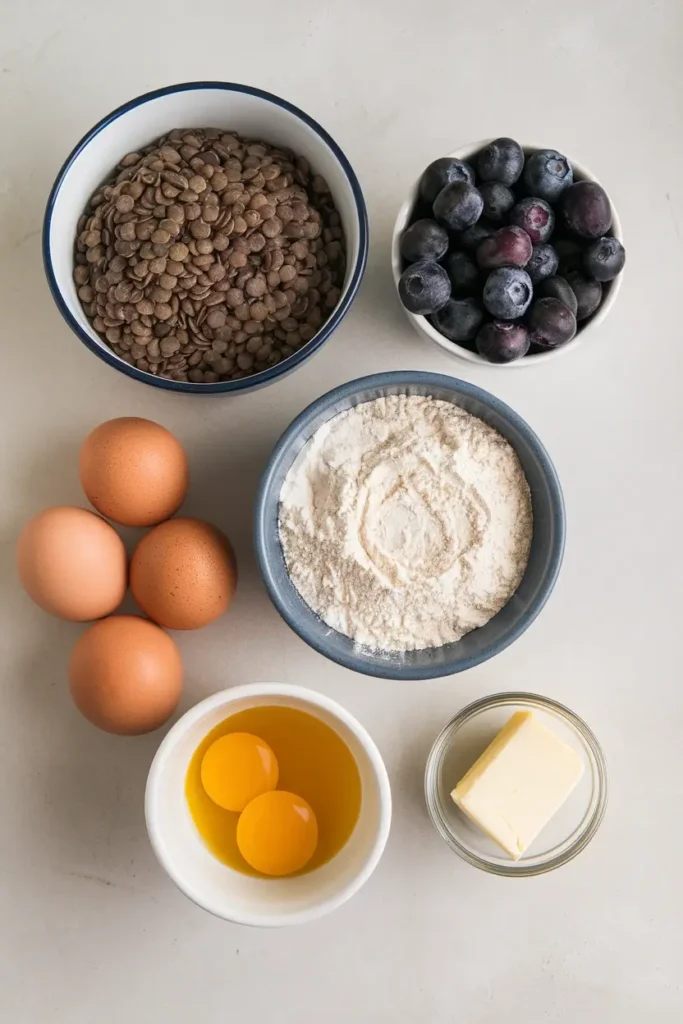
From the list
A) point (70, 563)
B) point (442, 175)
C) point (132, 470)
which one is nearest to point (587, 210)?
point (442, 175)

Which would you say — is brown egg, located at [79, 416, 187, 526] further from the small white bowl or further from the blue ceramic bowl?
the small white bowl

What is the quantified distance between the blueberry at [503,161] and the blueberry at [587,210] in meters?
0.06

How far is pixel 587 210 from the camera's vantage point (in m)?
0.87

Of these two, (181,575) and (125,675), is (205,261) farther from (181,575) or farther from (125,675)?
(125,675)

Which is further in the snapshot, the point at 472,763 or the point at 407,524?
the point at 472,763

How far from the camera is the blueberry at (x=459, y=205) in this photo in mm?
858

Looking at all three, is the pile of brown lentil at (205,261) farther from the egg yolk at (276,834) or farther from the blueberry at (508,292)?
the egg yolk at (276,834)

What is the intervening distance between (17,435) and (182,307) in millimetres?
278

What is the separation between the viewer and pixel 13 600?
3.35ft

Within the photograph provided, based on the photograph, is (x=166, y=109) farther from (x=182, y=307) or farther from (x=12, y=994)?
(x=12, y=994)

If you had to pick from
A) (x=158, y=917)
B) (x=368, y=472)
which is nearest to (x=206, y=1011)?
(x=158, y=917)

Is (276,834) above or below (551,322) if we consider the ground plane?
below

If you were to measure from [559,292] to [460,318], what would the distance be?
0.34 ft

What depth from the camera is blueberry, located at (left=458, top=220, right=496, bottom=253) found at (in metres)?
0.89
